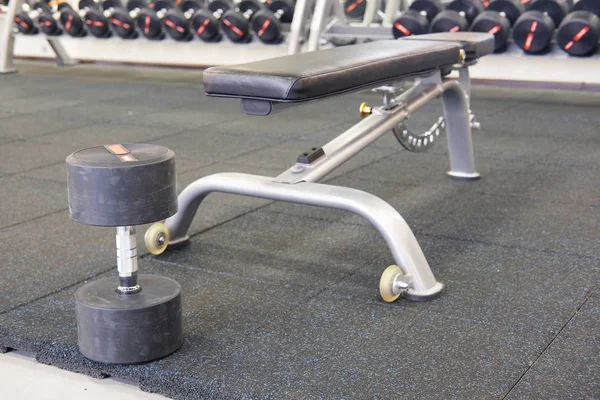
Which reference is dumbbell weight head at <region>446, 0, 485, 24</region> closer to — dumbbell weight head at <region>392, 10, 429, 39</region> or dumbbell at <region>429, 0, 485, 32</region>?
dumbbell at <region>429, 0, 485, 32</region>

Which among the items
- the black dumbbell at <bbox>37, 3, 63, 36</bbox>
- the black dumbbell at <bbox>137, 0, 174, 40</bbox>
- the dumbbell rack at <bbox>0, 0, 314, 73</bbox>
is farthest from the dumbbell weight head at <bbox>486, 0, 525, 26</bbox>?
the black dumbbell at <bbox>37, 3, 63, 36</bbox>

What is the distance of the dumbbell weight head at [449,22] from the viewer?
4168mm

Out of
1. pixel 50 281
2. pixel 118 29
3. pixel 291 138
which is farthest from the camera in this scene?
pixel 118 29

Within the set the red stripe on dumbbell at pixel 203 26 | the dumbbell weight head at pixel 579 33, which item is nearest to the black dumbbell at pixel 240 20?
the red stripe on dumbbell at pixel 203 26

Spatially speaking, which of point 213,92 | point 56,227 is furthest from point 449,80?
point 56,227

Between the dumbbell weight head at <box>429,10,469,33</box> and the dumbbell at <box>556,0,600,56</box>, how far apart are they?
517 millimetres

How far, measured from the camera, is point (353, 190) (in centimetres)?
177

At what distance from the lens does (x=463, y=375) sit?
1387mm

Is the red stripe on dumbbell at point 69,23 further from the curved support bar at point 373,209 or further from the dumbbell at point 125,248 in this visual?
the dumbbell at point 125,248

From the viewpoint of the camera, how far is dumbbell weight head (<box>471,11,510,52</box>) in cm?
408

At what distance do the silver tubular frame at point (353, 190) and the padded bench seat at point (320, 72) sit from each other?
0.15 m

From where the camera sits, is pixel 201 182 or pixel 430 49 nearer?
pixel 201 182

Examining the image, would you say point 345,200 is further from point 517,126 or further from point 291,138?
point 517,126

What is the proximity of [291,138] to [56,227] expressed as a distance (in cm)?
153
